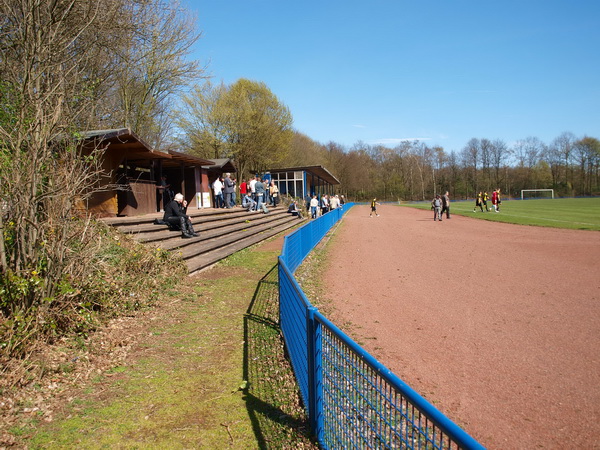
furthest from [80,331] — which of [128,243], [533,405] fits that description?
[533,405]

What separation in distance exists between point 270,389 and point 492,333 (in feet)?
11.3

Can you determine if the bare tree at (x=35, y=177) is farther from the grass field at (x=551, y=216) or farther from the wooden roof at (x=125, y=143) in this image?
the grass field at (x=551, y=216)

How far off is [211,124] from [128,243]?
30.4 metres

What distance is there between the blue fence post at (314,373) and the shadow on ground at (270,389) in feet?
0.51

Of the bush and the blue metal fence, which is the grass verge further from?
the bush

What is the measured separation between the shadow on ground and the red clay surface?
1155mm

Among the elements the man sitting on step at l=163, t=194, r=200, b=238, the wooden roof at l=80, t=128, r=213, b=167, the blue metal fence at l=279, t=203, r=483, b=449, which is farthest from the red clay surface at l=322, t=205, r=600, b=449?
the wooden roof at l=80, t=128, r=213, b=167

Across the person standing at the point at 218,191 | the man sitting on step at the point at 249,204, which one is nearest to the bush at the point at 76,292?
the man sitting on step at the point at 249,204

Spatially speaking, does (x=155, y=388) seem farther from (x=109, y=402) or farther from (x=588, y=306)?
(x=588, y=306)

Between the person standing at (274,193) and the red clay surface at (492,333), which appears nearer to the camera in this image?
the red clay surface at (492,333)

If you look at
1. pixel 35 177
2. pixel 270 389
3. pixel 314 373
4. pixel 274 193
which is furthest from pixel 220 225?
pixel 274 193

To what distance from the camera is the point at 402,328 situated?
610 cm

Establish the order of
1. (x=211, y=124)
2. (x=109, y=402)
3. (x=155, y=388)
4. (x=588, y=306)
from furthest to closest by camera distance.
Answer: (x=211, y=124) < (x=588, y=306) < (x=155, y=388) < (x=109, y=402)

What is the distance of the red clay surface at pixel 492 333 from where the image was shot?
12.3 feet
